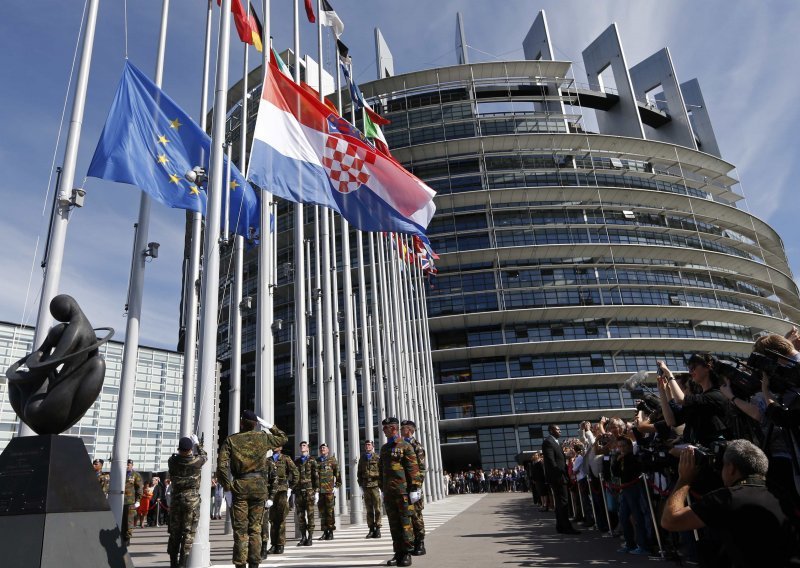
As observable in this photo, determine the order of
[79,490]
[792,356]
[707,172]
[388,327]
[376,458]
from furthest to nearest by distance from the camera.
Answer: [707,172], [388,327], [376,458], [79,490], [792,356]

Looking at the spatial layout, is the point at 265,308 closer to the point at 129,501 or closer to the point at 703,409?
the point at 129,501

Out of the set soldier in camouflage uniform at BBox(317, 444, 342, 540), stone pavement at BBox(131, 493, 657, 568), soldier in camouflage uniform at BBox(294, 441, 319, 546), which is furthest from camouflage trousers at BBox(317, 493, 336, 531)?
soldier in camouflage uniform at BBox(294, 441, 319, 546)

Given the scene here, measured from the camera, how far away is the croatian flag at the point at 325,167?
1104 centimetres

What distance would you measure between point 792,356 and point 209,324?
7.67 m

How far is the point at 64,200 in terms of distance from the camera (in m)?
8.42

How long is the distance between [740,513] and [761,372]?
195 cm

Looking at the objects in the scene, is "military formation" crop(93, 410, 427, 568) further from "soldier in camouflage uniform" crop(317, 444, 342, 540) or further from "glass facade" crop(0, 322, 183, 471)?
"glass facade" crop(0, 322, 183, 471)

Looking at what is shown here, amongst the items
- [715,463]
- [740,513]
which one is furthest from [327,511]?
[740,513]

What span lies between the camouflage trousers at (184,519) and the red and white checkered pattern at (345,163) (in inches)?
284

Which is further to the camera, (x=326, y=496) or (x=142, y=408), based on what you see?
(x=142, y=408)

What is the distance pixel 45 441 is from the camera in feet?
18.4

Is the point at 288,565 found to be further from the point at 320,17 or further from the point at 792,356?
the point at 320,17

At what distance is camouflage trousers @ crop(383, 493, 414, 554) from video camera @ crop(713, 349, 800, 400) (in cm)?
466

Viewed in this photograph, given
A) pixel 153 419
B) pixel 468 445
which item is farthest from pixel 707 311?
pixel 153 419
